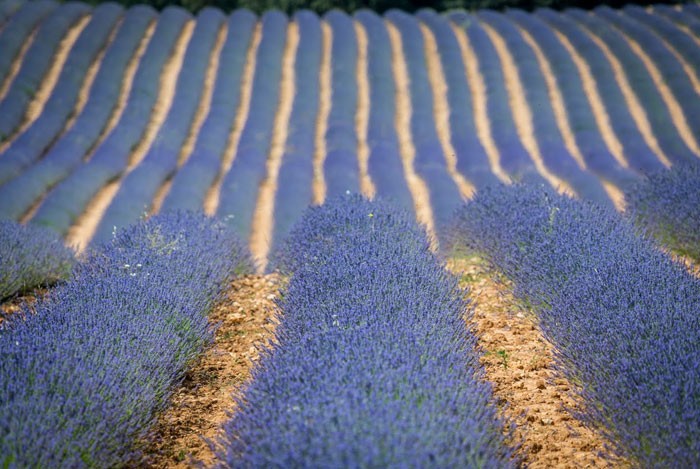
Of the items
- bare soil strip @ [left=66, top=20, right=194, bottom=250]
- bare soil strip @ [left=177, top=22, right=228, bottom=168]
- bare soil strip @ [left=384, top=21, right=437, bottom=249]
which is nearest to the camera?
bare soil strip @ [left=66, top=20, right=194, bottom=250]

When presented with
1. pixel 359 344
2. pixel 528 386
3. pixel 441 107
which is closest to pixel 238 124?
pixel 441 107

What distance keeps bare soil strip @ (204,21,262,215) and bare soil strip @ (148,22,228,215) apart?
51 cm

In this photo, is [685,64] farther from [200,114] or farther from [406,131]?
[200,114]

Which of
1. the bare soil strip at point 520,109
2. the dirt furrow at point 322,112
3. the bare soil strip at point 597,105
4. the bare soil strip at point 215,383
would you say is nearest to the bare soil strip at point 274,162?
the dirt furrow at point 322,112

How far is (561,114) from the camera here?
1009 cm

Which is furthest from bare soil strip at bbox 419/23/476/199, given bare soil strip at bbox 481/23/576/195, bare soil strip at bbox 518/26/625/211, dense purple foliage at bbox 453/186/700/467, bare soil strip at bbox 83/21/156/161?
bare soil strip at bbox 83/21/156/161

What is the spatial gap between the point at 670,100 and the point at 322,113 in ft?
18.7

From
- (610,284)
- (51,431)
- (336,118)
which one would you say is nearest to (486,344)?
(610,284)

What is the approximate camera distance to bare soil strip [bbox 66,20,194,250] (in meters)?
7.35

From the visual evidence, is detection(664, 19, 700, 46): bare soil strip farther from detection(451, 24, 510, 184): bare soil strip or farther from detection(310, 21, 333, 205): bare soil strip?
detection(310, 21, 333, 205): bare soil strip

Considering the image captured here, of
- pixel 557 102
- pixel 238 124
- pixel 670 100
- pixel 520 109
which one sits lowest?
pixel 238 124

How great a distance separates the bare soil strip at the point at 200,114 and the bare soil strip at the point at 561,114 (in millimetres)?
5666

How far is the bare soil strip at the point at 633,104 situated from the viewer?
8.91 m

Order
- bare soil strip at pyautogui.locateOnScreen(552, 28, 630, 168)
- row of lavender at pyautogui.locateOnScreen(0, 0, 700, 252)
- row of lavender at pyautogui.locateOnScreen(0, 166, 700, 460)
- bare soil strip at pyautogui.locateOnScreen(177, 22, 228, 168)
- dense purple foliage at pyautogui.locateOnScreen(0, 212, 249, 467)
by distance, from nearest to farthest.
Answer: row of lavender at pyautogui.locateOnScreen(0, 166, 700, 460) → dense purple foliage at pyautogui.locateOnScreen(0, 212, 249, 467) → row of lavender at pyautogui.locateOnScreen(0, 0, 700, 252) → bare soil strip at pyautogui.locateOnScreen(552, 28, 630, 168) → bare soil strip at pyautogui.locateOnScreen(177, 22, 228, 168)
